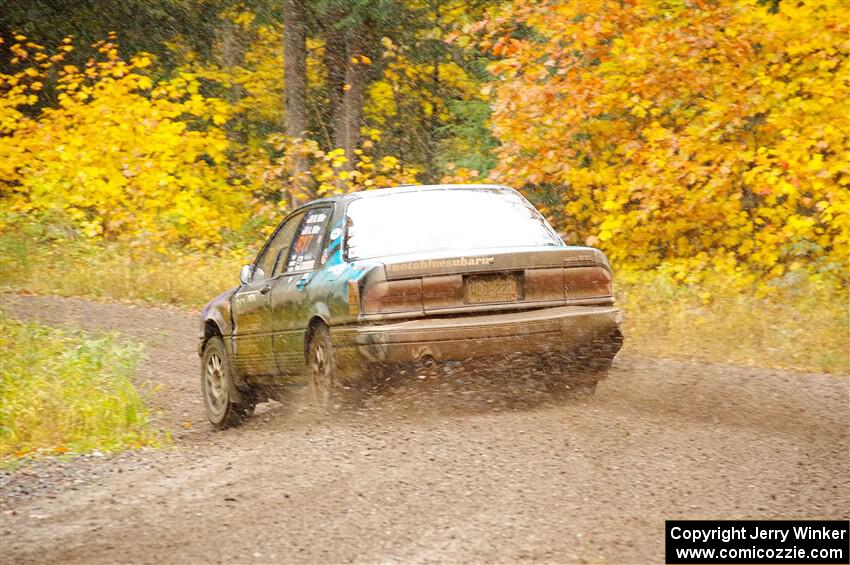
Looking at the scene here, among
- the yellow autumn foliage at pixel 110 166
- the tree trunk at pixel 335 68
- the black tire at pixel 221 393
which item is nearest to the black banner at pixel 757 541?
the black tire at pixel 221 393

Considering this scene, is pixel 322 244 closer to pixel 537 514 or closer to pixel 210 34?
pixel 537 514

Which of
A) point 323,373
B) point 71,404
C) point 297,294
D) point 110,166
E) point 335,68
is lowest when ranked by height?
point 71,404

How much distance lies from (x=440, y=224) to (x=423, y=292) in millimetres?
866

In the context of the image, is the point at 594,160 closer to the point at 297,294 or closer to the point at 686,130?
the point at 686,130

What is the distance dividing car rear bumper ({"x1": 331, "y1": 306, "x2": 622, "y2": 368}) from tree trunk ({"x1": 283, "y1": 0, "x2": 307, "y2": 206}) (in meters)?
18.8

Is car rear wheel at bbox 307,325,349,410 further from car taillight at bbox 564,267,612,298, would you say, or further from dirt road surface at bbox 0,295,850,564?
car taillight at bbox 564,267,612,298

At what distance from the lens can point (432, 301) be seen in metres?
7.89

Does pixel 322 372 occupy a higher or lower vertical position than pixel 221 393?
higher

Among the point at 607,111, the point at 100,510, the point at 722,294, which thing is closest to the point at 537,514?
the point at 100,510

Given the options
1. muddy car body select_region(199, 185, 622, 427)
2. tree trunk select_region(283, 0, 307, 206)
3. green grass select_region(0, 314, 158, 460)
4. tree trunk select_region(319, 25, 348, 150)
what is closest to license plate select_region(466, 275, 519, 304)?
muddy car body select_region(199, 185, 622, 427)

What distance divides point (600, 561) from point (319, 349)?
157 inches

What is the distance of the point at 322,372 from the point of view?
27.3 ft

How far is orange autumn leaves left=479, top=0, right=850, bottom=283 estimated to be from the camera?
50.2ft

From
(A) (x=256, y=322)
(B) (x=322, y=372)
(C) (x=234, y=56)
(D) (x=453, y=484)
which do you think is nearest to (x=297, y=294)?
(B) (x=322, y=372)
